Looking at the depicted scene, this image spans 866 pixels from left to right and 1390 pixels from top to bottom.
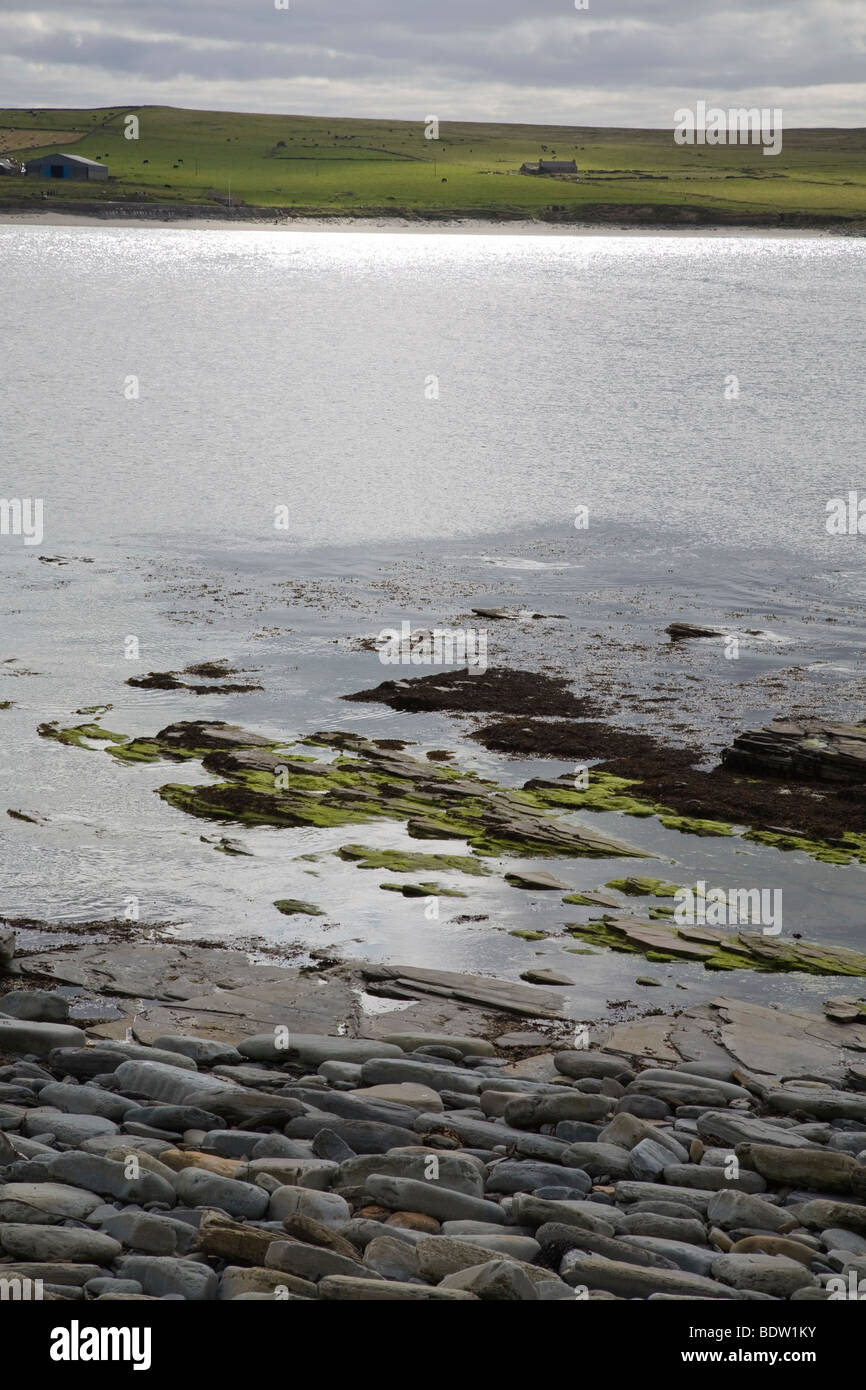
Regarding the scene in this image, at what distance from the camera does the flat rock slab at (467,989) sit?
1462 cm

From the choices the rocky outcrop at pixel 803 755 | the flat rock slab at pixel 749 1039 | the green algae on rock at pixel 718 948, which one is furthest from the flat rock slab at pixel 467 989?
the rocky outcrop at pixel 803 755

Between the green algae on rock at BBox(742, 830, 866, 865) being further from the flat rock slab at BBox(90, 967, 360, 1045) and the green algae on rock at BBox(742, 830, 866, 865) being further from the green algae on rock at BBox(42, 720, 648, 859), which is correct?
the flat rock slab at BBox(90, 967, 360, 1045)

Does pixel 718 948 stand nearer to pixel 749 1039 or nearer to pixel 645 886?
pixel 645 886

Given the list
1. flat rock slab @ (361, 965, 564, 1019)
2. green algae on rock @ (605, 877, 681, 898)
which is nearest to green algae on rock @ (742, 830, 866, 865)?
green algae on rock @ (605, 877, 681, 898)

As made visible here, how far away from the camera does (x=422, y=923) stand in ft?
54.9

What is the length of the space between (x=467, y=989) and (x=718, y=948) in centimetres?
328

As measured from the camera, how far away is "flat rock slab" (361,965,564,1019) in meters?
14.6

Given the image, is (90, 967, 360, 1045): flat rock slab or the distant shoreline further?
the distant shoreline

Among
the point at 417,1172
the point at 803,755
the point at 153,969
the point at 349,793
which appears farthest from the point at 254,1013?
the point at 803,755

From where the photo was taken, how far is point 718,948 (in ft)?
53.8

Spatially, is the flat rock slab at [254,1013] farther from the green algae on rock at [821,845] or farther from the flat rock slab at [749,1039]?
the green algae on rock at [821,845]

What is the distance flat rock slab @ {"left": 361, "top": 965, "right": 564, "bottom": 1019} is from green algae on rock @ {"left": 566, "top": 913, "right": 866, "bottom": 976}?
1.76 metres
